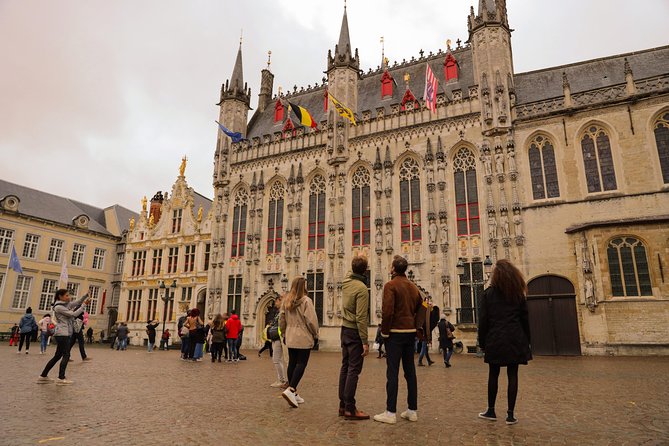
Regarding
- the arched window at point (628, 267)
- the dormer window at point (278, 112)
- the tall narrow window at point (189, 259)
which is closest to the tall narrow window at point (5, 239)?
the tall narrow window at point (189, 259)

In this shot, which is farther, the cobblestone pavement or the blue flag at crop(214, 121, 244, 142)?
the blue flag at crop(214, 121, 244, 142)

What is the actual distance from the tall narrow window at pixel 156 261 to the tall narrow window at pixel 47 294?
968 centimetres

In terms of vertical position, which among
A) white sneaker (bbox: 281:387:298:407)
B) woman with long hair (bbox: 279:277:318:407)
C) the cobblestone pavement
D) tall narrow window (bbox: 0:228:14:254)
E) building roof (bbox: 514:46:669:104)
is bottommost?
the cobblestone pavement

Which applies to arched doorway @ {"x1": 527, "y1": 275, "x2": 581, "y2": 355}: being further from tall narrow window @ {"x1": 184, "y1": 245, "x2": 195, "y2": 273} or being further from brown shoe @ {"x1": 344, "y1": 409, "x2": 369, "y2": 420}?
tall narrow window @ {"x1": 184, "y1": 245, "x2": 195, "y2": 273}

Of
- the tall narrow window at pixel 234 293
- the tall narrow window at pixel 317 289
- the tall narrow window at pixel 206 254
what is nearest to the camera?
the tall narrow window at pixel 317 289

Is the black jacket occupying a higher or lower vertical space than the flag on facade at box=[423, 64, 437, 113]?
lower

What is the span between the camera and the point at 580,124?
76.9 ft

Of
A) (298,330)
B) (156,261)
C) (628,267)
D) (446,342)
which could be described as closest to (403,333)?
(298,330)

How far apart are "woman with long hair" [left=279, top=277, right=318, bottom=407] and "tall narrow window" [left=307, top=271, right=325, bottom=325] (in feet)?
69.1

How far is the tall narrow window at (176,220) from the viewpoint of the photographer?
124ft

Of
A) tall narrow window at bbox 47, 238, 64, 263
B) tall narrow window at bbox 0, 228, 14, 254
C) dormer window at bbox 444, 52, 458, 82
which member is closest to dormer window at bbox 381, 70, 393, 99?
dormer window at bbox 444, 52, 458, 82

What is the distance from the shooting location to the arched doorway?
21359mm

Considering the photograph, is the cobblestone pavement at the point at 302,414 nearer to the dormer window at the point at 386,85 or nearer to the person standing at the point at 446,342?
the person standing at the point at 446,342

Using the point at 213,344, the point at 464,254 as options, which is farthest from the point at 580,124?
the point at 213,344
